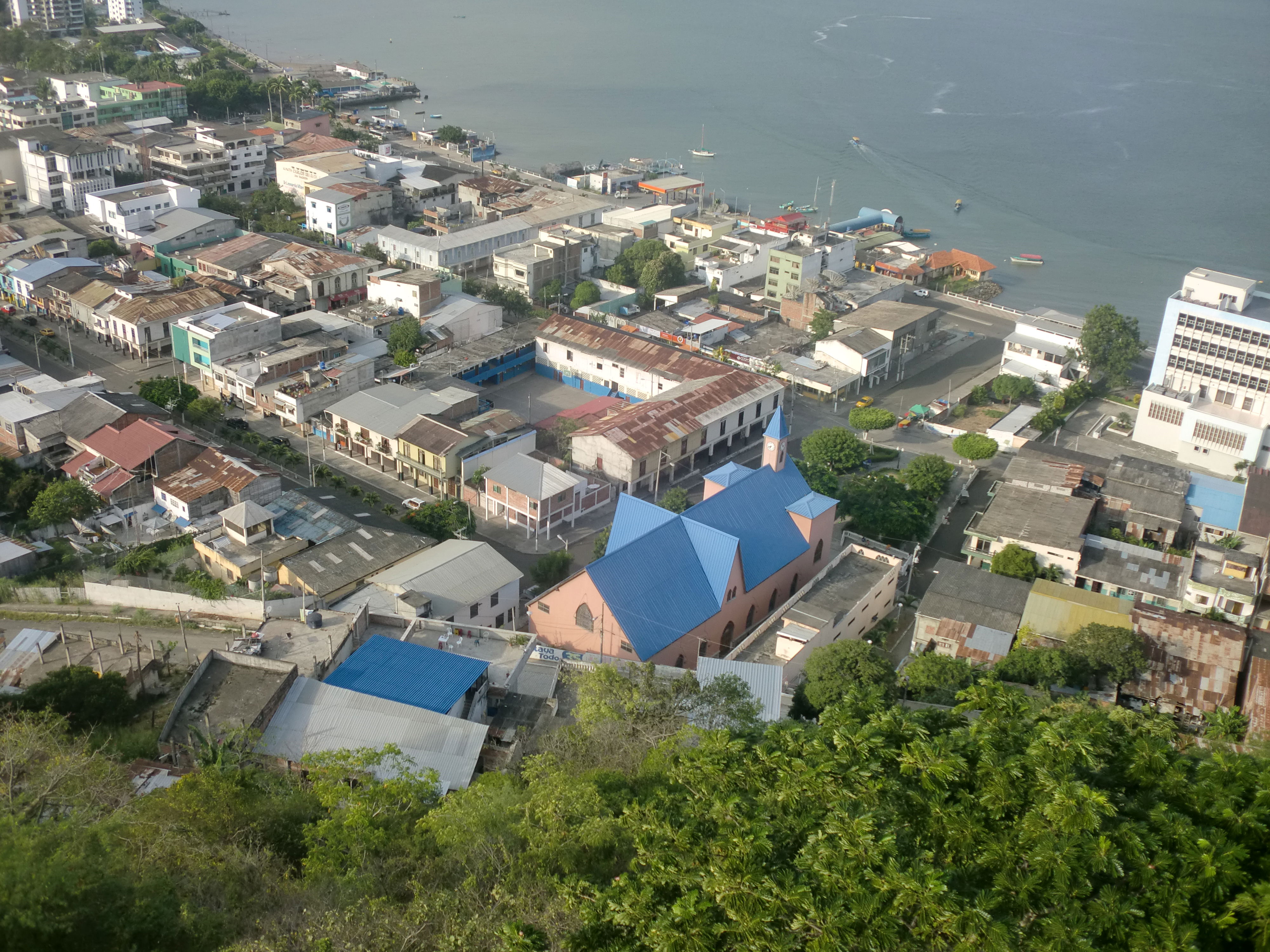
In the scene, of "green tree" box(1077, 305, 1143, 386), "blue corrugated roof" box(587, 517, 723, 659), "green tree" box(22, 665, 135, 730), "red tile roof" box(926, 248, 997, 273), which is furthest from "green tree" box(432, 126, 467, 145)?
"green tree" box(22, 665, 135, 730)

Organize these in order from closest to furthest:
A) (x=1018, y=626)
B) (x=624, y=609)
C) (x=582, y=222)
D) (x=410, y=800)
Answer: (x=410, y=800), (x=624, y=609), (x=1018, y=626), (x=582, y=222)

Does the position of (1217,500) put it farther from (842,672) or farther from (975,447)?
(842,672)

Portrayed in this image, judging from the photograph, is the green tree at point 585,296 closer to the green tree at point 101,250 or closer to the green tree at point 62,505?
the green tree at point 101,250

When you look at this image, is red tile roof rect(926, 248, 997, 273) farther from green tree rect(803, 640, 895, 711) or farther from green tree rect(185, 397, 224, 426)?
green tree rect(803, 640, 895, 711)

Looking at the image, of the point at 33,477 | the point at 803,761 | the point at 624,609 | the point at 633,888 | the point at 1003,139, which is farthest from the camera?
the point at 1003,139

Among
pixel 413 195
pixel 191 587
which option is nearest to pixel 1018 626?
pixel 191 587

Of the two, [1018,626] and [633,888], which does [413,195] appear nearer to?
[1018,626]

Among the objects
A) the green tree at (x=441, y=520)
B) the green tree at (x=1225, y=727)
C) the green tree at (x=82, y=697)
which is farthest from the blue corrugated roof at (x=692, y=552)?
the green tree at (x=1225, y=727)
